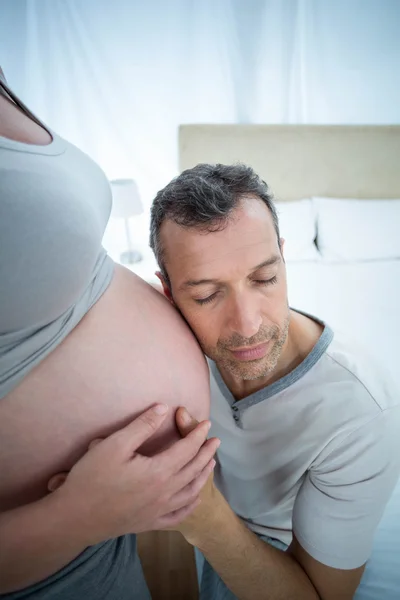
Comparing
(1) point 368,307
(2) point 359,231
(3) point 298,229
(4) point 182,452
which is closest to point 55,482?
(4) point 182,452

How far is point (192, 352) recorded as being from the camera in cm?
73

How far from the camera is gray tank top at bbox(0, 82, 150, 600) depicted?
0.48 metres

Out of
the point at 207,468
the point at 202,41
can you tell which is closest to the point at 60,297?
the point at 207,468

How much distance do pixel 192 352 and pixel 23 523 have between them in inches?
15.6

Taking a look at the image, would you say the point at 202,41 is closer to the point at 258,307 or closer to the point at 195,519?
the point at 258,307

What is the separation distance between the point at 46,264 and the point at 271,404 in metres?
0.59

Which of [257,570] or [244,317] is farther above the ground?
[244,317]

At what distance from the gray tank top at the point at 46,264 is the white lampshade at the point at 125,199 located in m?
1.64

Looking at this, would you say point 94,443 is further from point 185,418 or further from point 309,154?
point 309,154

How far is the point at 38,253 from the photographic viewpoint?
49cm

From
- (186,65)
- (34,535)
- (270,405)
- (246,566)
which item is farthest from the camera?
(186,65)

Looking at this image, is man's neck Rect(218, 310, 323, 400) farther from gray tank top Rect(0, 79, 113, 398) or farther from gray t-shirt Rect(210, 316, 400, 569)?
gray tank top Rect(0, 79, 113, 398)

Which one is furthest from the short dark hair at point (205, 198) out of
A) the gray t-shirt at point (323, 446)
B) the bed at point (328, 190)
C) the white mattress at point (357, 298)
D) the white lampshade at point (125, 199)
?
the white lampshade at point (125, 199)

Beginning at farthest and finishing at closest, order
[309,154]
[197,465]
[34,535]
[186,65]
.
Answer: [309,154] → [186,65] → [197,465] → [34,535]
